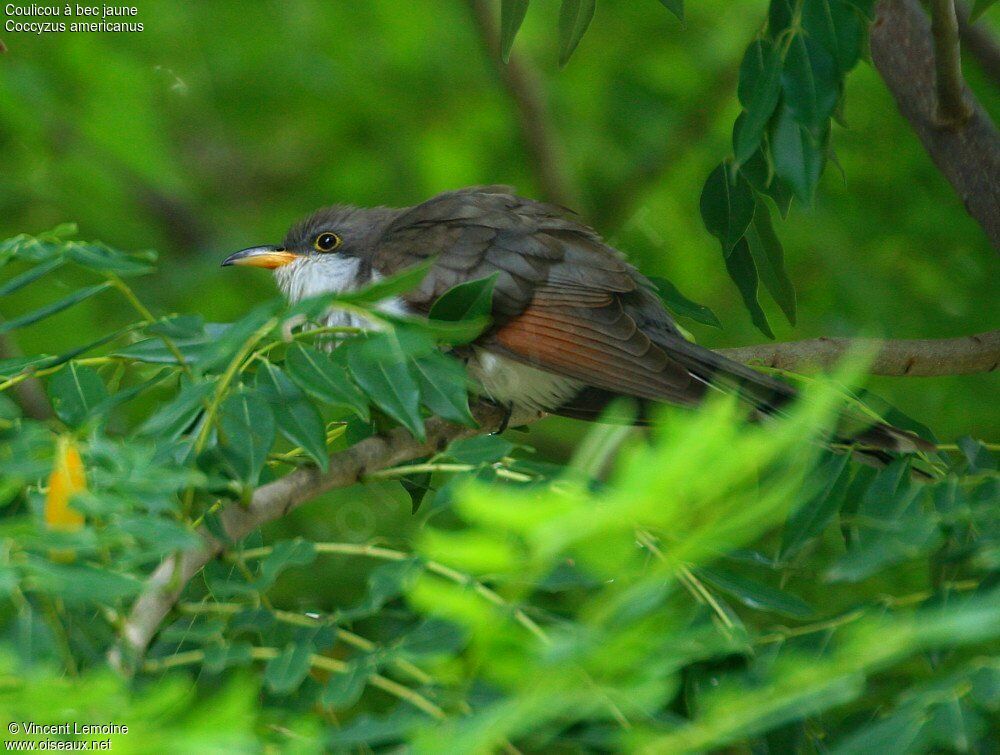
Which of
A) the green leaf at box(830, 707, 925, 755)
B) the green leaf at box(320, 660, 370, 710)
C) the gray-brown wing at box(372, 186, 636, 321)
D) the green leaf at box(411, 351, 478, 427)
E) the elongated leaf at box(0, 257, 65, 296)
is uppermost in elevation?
the elongated leaf at box(0, 257, 65, 296)

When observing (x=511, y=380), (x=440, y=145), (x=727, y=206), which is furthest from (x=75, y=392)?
(x=440, y=145)

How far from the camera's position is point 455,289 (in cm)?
258

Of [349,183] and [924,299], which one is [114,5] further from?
[924,299]

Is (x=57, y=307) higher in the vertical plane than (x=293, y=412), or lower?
higher

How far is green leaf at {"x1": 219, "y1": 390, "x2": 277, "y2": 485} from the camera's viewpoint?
213 centimetres

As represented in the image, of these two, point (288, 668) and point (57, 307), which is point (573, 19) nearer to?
point (57, 307)

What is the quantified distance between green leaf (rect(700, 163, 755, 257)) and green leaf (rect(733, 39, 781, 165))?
0.36m

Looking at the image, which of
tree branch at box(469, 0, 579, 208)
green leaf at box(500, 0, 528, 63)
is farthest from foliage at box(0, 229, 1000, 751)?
tree branch at box(469, 0, 579, 208)

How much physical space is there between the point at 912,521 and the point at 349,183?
17.9 ft

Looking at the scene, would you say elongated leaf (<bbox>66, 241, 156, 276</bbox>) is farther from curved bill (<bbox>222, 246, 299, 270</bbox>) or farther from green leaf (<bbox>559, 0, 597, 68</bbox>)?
curved bill (<bbox>222, 246, 299, 270</bbox>)

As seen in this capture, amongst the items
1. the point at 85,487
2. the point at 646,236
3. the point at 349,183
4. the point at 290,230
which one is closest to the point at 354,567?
the point at 290,230

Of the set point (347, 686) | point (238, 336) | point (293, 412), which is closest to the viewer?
point (347, 686)

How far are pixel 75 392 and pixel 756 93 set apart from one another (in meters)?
1.62

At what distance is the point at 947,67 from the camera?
329 centimetres
